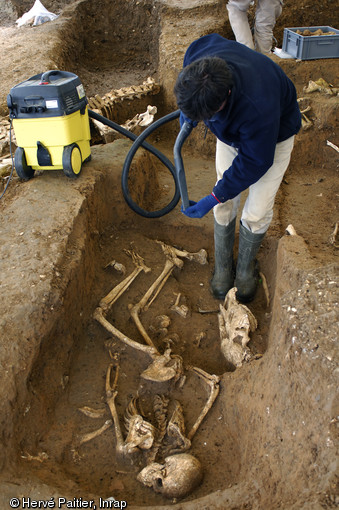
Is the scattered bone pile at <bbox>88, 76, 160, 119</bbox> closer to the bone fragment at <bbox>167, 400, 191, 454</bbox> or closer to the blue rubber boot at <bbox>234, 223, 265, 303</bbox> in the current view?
the blue rubber boot at <bbox>234, 223, 265, 303</bbox>

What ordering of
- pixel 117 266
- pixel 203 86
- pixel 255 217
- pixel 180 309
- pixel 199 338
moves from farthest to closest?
pixel 117 266
pixel 180 309
pixel 199 338
pixel 255 217
pixel 203 86

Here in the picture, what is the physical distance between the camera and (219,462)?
2.63 metres

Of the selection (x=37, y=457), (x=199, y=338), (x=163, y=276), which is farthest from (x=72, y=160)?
(x=37, y=457)

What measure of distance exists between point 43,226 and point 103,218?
0.87 m

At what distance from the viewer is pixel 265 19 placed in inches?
241

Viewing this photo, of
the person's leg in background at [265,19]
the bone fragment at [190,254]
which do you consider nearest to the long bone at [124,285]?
the bone fragment at [190,254]

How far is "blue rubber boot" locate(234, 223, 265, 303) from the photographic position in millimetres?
3584

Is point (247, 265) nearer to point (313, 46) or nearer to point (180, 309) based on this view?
point (180, 309)

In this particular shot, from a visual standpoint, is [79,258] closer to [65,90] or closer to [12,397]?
[12,397]

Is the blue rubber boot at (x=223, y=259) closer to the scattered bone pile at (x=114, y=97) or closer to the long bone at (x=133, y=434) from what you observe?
the long bone at (x=133, y=434)

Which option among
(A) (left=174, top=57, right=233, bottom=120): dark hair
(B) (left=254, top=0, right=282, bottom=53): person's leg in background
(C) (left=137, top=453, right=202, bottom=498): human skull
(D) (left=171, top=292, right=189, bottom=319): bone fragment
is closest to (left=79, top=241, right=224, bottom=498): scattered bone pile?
(C) (left=137, top=453, right=202, bottom=498): human skull

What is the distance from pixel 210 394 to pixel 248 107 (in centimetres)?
184

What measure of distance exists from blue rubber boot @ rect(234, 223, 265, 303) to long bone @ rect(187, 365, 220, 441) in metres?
1.00

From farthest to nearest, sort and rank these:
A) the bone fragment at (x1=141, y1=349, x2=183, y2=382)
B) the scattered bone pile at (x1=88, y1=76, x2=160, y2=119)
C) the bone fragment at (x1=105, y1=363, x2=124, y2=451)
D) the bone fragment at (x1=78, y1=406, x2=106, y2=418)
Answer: the scattered bone pile at (x1=88, y1=76, x2=160, y2=119), the bone fragment at (x1=141, y1=349, x2=183, y2=382), the bone fragment at (x1=78, y1=406, x2=106, y2=418), the bone fragment at (x1=105, y1=363, x2=124, y2=451)
